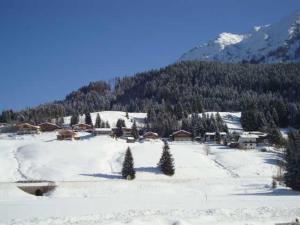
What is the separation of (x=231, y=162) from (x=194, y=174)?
43.2 feet

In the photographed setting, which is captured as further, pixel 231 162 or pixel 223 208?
pixel 231 162

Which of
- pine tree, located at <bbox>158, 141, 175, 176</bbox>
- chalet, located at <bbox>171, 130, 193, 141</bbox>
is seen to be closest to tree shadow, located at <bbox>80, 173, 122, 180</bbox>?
pine tree, located at <bbox>158, 141, 175, 176</bbox>

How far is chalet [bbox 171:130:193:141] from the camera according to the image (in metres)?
138

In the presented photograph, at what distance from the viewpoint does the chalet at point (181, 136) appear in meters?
138

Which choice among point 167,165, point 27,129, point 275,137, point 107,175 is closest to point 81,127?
point 27,129

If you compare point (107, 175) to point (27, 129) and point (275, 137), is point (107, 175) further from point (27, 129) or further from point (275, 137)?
point (27, 129)

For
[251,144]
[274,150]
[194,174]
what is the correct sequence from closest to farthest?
[194,174] < [274,150] < [251,144]

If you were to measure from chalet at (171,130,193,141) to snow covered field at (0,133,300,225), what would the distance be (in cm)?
2586

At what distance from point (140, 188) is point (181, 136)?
3218 inches

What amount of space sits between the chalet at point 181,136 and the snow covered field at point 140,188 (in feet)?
84.8

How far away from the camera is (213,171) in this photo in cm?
7962

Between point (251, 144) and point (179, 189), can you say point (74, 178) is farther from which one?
point (251, 144)

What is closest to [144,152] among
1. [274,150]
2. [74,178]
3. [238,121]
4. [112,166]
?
[112,166]

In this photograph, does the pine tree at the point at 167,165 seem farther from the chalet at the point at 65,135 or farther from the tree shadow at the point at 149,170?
the chalet at the point at 65,135
